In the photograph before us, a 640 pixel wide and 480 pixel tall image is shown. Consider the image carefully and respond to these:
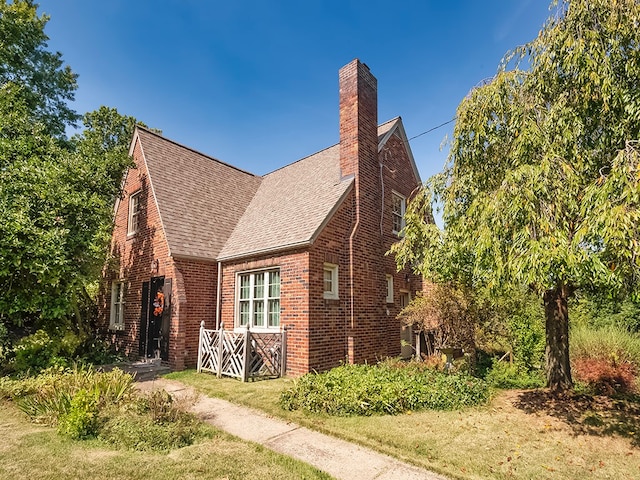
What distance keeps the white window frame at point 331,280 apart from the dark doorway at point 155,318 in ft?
16.4

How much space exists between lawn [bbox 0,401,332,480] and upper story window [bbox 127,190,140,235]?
941cm

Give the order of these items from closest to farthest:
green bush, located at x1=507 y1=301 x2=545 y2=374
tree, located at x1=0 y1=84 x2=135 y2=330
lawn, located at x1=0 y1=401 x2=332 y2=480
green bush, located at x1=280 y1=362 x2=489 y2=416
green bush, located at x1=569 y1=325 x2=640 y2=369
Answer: lawn, located at x1=0 y1=401 x2=332 y2=480 < green bush, located at x1=280 y1=362 x2=489 y2=416 < tree, located at x1=0 y1=84 x2=135 y2=330 < green bush, located at x1=569 y1=325 x2=640 y2=369 < green bush, located at x1=507 y1=301 x2=545 y2=374

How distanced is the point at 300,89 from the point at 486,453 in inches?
466

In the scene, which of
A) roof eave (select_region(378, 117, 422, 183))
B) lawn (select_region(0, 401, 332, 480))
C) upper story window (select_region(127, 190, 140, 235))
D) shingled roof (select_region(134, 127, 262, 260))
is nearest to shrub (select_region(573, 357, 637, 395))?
lawn (select_region(0, 401, 332, 480))

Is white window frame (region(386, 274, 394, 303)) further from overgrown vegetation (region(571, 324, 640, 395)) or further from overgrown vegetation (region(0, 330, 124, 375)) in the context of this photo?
overgrown vegetation (region(0, 330, 124, 375))

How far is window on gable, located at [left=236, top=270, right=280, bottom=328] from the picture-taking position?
420 inches

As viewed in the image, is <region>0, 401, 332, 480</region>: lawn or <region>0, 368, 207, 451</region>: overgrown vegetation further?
<region>0, 368, 207, 451</region>: overgrown vegetation

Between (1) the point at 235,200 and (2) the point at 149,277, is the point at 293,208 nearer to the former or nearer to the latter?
(1) the point at 235,200

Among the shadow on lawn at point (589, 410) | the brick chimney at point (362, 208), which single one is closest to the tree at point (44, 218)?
the brick chimney at point (362, 208)

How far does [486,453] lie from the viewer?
193 inches

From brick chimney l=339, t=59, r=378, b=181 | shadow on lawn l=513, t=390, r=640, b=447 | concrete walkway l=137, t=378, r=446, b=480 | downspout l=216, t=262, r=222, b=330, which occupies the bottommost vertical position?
concrete walkway l=137, t=378, r=446, b=480

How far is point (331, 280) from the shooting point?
10.6 meters

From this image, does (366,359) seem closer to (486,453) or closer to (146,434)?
(486,453)

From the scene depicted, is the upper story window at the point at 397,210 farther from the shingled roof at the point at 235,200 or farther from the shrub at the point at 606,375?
the shrub at the point at 606,375
